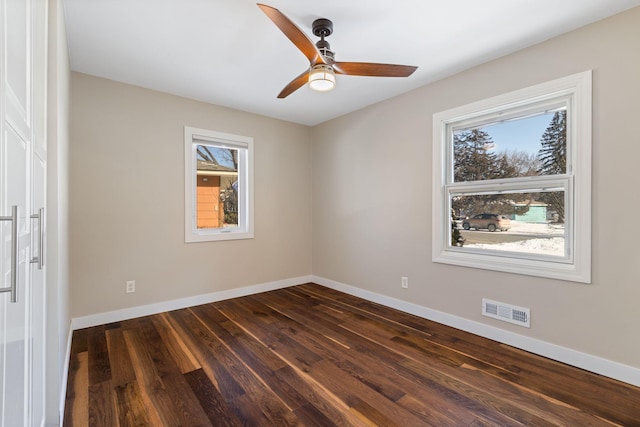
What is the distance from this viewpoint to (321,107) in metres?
3.93

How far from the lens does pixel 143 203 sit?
10.9 ft

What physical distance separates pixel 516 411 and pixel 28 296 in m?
2.47

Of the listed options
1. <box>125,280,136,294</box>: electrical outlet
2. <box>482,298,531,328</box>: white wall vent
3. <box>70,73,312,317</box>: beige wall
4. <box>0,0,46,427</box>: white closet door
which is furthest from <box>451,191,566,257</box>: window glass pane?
<box>125,280,136,294</box>: electrical outlet

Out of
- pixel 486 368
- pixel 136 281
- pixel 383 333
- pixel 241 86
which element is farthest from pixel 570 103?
pixel 136 281

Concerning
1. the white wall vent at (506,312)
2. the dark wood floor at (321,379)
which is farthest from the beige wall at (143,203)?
the white wall vent at (506,312)

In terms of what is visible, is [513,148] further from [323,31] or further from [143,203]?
[143,203]

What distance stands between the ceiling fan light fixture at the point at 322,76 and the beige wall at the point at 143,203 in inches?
84.7

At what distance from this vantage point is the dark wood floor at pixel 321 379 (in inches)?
69.0

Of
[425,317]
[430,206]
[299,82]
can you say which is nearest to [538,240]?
[430,206]

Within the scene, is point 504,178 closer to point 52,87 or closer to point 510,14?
point 510,14

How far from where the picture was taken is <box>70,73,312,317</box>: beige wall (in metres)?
2.98

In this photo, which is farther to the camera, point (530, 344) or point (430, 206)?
point (430, 206)

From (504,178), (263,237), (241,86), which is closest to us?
(504,178)

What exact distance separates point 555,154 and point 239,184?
11.5ft
